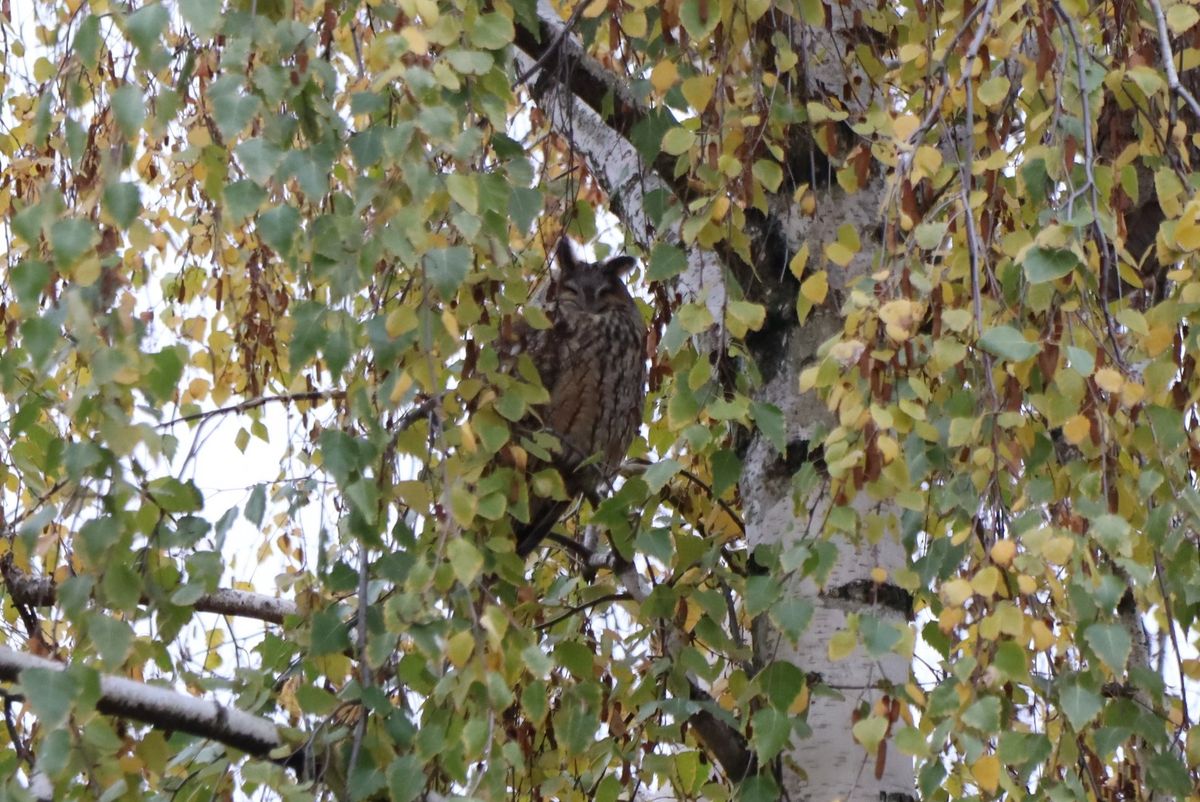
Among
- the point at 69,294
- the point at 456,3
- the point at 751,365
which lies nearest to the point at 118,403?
the point at 69,294

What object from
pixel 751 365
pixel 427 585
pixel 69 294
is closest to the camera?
pixel 69 294

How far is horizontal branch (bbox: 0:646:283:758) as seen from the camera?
51.1 inches

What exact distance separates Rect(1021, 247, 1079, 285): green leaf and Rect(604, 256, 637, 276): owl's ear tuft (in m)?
1.65

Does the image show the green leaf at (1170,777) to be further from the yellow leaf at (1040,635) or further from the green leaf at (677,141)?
the green leaf at (677,141)

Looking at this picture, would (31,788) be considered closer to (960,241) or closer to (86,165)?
(86,165)

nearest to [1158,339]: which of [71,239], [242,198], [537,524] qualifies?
[242,198]

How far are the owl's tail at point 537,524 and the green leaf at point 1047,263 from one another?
45.9 inches

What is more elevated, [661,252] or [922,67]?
[922,67]

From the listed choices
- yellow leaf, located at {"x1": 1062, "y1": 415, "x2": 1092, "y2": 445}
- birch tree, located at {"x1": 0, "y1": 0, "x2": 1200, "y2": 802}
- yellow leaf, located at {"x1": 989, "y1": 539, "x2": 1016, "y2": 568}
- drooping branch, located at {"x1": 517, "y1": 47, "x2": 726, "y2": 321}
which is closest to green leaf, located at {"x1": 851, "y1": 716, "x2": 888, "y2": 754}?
birch tree, located at {"x1": 0, "y1": 0, "x2": 1200, "y2": 802}

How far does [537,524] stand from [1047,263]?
1209 millimetres

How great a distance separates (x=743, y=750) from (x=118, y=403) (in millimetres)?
864

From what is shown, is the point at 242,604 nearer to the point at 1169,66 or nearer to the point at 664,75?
the point at 664,75

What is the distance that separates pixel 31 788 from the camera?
4.65ft

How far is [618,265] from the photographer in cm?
282
